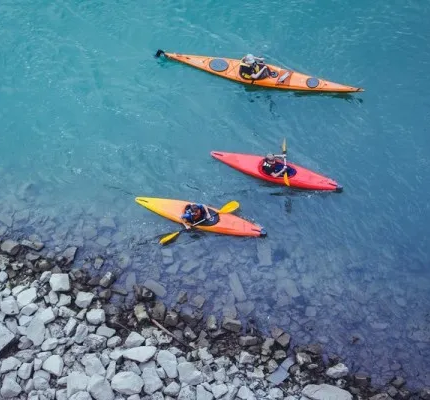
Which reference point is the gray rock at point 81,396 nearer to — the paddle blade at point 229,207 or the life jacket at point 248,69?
the paddle blade at point 229,207

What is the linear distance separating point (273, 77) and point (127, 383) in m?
11.8

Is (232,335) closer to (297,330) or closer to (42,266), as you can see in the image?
(297,330)

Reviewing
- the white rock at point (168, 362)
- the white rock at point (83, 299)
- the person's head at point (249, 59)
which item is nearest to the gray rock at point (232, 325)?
the white rock at point (168, 362)

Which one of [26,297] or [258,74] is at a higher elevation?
[258,74]

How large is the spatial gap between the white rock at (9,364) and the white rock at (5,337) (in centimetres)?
32

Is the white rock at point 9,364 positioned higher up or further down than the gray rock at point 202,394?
further down

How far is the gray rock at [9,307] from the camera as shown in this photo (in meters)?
12.7

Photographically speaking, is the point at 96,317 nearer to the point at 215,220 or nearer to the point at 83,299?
the point at 83,299

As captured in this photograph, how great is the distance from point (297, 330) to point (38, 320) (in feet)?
21.0

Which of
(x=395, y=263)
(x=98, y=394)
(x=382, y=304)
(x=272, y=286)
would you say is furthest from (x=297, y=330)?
(x=98, y=394)

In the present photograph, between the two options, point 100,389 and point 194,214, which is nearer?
point 100,389

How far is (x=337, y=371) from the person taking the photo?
12.4 meters

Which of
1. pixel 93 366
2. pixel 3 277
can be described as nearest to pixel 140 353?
pixel 93 366

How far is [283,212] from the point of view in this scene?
629 inches
